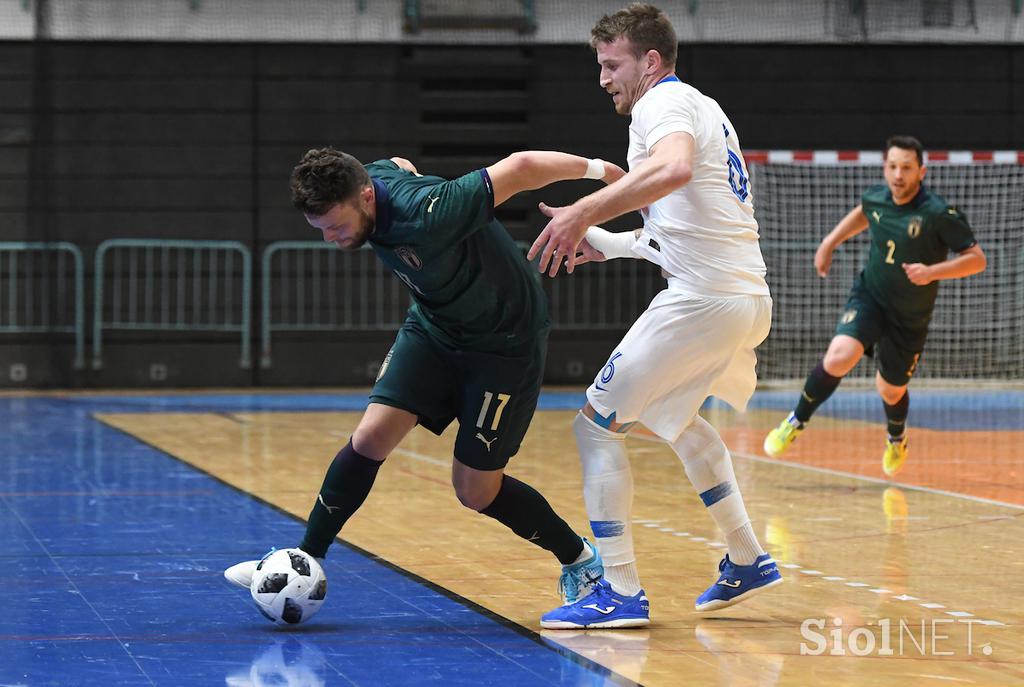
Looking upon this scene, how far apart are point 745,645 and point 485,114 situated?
1292cm

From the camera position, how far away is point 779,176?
53.4ft

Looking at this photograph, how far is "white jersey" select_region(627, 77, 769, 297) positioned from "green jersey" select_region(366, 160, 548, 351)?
1.43ft

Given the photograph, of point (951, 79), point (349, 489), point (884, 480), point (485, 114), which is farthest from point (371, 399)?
point (951, 79)

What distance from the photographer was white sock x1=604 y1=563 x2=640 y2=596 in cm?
438

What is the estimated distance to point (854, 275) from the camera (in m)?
16.0

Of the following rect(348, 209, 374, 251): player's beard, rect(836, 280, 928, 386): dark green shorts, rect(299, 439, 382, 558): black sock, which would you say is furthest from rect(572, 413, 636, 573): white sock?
rect(836, 280, 928, 386): dark green shorts

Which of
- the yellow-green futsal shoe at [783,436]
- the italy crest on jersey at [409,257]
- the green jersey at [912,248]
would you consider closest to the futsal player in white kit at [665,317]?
the italy crest on jersey at [409,257]

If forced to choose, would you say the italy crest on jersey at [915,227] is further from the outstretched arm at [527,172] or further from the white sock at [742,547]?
the outstretched arm at [527,172]

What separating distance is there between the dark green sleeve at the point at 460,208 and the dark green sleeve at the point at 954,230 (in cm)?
503

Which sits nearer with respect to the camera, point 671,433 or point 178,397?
point 671,433

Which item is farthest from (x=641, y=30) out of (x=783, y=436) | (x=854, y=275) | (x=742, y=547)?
(x=854, y=275)

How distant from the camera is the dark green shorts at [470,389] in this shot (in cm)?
438

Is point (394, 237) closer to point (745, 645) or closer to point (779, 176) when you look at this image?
point (745, 645)

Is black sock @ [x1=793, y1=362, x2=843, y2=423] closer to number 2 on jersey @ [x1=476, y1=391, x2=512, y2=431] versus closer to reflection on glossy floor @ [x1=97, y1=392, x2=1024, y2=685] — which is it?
reflection on glossy floor @ [x1=97, y1=392, x2=1024, y2=685]
